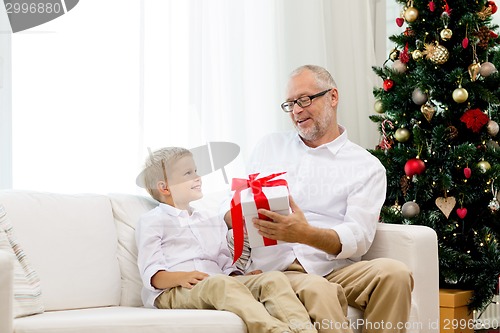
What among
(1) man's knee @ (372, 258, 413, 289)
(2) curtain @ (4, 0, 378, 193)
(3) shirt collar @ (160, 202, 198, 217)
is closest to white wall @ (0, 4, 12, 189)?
(2) curtain @ (4, 0, 378, 193)

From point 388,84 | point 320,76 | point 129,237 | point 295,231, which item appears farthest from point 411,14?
point 129,237

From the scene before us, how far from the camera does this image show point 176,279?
7.99 feet

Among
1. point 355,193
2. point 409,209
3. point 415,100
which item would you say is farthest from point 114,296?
point 415,100

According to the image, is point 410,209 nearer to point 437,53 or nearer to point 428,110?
point 428,110

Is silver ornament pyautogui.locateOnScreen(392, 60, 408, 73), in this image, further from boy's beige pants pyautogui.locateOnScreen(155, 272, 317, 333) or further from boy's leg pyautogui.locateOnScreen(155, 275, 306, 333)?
boy's leg pyautogui.locateOnScreen(155, 275, 306, 333)

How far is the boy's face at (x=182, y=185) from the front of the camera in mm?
2660

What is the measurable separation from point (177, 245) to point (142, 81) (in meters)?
0.89

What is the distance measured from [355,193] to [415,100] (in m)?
0.95

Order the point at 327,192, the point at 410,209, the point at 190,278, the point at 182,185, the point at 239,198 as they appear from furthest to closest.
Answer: the point at 410,209, the point at 327,192, the point at 182,185, the point at 239,198, the point at 190,278

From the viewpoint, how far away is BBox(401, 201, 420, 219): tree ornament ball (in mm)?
3463

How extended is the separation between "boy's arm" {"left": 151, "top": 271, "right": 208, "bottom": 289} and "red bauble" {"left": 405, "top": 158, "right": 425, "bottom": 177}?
1356 millimetres

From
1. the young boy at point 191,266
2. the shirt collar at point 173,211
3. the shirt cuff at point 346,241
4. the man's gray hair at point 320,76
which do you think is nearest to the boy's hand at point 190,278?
the young boy at point 191,266

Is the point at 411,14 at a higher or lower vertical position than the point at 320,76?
higher

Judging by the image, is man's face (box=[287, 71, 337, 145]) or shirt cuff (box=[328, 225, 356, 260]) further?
man's face (box=[287, 71, 337, 145])
